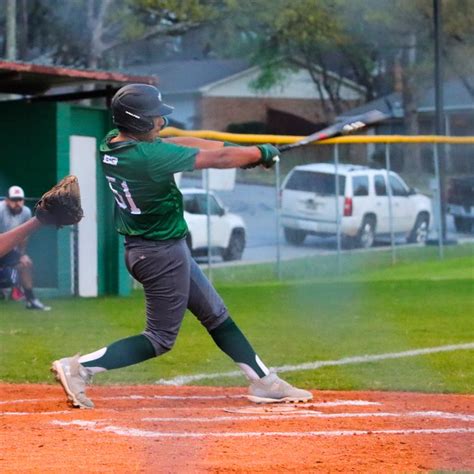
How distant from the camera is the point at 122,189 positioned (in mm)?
5738

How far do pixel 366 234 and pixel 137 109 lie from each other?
36.5ft

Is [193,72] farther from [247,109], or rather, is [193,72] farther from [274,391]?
[274,391]

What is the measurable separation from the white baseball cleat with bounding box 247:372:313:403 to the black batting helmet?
1.44 m

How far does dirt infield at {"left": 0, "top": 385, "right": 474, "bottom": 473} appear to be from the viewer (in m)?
4.66

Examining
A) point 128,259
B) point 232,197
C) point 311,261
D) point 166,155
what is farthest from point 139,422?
point 232,197

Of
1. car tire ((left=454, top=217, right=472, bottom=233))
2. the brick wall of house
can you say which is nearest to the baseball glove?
car tire ((left=454, top=217, right=472, bottom=233))

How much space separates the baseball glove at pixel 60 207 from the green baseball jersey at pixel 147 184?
2.92 feet

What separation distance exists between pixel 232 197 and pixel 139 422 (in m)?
11.8

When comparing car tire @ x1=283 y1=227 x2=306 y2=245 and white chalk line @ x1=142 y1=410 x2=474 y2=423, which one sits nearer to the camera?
white chalk line @ x1=142 y1=410 x2=474 y2=423

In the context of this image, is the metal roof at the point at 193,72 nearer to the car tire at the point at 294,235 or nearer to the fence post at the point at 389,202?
the fence post at the point at 389,202

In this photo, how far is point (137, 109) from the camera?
5.74 metres

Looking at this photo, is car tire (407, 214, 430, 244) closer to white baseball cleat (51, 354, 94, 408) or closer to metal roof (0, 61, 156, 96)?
metal roof (0, 61, 156, 96)

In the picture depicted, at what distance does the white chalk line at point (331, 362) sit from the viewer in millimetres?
7492

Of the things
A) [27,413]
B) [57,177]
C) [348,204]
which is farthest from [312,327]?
[348,204]
